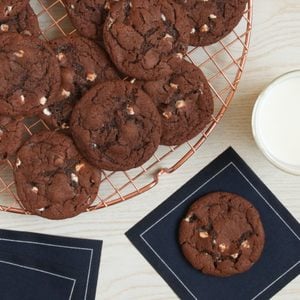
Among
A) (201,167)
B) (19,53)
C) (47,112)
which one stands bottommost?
(201,167)

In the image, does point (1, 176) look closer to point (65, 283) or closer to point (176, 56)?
point (65, 283)

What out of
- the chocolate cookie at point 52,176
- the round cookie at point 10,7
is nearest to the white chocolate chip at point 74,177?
the chocolate cookie at point 52,176

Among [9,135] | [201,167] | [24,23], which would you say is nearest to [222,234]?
[201,167]

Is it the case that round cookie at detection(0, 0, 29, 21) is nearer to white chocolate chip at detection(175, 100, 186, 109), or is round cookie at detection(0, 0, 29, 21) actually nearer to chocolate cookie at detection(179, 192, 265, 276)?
white chocolate chip at detection(175, 100, 186, 109)

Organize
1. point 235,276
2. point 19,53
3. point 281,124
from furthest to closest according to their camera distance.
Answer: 1. point 235,276
2. point 281,124
3. point 19,53

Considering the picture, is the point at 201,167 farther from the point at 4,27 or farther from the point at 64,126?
the point at 4,27

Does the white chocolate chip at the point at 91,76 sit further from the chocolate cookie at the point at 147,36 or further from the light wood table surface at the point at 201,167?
the light wood table surface at the point at 201,167

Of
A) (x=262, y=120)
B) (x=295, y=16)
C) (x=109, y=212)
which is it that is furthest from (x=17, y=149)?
(x=295, y=16)
